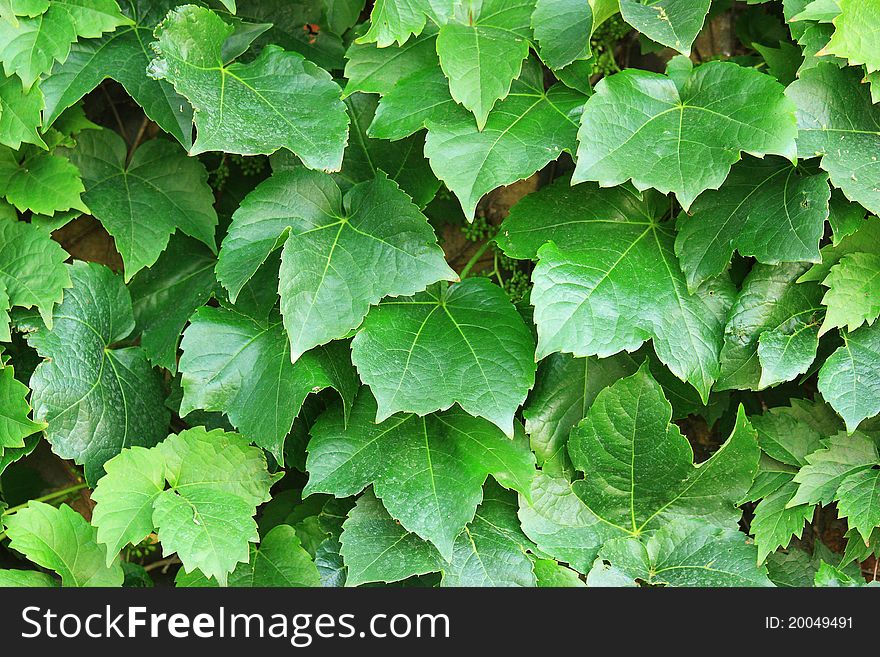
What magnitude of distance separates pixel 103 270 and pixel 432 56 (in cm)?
72

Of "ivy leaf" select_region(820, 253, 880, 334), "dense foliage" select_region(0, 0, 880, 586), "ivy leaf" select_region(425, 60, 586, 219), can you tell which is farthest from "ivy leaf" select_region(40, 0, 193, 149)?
"ivy leaf" select_region(820, 253, 880, 334)

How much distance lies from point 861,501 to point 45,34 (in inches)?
60.8

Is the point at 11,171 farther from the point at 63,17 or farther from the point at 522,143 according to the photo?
the point at 522,143

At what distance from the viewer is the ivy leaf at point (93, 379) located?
1.34 metres

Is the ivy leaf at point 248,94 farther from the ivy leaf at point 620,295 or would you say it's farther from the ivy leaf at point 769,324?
the ivy leaf at point 769,324

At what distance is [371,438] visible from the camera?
4.33 feet

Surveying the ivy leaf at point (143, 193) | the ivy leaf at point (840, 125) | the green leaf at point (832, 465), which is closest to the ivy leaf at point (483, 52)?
the ivy leaf at point (840, 125)

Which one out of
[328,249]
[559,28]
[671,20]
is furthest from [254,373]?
[671,20]

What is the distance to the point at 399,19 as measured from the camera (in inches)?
50.0

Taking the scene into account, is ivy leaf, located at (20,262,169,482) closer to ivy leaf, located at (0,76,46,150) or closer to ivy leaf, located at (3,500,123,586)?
ivy leaf, located at (3,500,123,586)

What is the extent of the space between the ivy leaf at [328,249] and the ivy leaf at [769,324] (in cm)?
48

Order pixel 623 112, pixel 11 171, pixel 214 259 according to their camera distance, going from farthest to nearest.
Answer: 1. pixel 214 259
2. pixel 11 171
3. pixel 623 112

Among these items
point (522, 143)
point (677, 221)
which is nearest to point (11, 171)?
point (522, 143)

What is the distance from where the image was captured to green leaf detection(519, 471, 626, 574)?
4.29 ft
